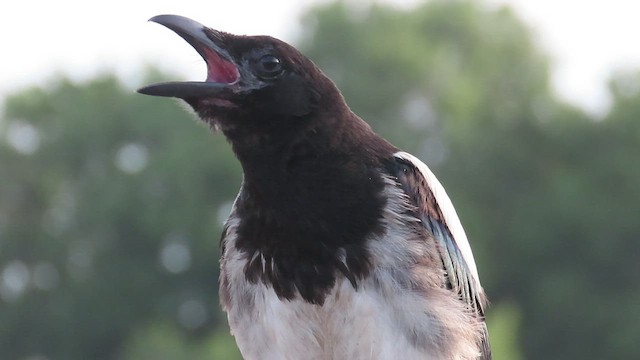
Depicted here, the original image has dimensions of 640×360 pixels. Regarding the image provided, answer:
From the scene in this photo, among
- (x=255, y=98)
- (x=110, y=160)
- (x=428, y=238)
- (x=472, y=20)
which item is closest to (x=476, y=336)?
(x=428, y=238)

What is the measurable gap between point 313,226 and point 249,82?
621mm

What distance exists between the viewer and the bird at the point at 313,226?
176 inches

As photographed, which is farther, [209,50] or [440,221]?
[440,221]

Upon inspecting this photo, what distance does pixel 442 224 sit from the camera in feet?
15.9

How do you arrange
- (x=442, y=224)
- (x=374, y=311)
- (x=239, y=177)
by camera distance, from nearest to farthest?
1. (x=374, y=311)
2. (x=442, y=224)
3. (x=239, y=177)

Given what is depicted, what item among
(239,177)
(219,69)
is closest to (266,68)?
(219,69)

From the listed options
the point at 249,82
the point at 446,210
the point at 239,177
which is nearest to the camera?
the point at 249,82

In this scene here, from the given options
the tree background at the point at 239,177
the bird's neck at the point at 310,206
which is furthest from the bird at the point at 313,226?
the tree background at the point at 239,177

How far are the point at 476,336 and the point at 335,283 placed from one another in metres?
0.76

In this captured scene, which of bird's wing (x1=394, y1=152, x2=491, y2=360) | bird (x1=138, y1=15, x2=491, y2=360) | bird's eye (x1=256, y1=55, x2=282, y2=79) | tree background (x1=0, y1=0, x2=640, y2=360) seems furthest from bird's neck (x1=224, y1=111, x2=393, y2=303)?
tree background (x1=0, y1=0, x2=640, y2=360)

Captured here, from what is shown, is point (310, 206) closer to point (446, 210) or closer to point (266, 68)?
point (266, 68)

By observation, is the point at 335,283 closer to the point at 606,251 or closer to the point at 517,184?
the point at 606,251

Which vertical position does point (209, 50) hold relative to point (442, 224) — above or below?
above

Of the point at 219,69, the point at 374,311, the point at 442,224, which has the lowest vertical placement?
the point at 374,311
